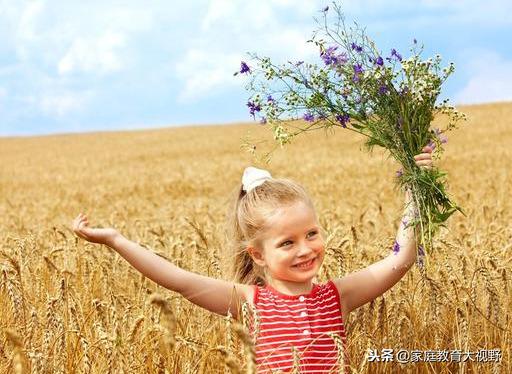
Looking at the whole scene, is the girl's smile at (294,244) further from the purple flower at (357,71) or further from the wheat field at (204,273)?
the purple flower at (357,71)

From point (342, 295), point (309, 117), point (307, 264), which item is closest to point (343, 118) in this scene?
point (309, 117)

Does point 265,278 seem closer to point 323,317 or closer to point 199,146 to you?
point 323,317

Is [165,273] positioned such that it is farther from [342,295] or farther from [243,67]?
[243,67]

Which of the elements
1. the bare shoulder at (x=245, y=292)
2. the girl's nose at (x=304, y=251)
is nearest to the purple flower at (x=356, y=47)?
the girl's nose at (x=304, y=251)

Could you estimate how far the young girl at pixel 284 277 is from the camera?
2598mm

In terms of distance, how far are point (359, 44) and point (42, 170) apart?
76.9ft

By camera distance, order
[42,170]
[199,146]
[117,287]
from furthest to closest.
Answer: [199,146] → [42,170] → [117,287]

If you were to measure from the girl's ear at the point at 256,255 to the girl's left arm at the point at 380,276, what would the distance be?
280 millimetres

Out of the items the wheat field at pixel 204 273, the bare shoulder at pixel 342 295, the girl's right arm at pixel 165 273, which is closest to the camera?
the wheat field at pixel 204 273

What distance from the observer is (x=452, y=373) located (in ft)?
10.1

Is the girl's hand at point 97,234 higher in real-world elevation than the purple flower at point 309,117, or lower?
lower

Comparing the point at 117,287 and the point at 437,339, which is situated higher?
the point at 117,287

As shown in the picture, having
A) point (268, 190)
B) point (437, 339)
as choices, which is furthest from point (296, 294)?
point (437, 339)

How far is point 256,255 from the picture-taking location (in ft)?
9.24
